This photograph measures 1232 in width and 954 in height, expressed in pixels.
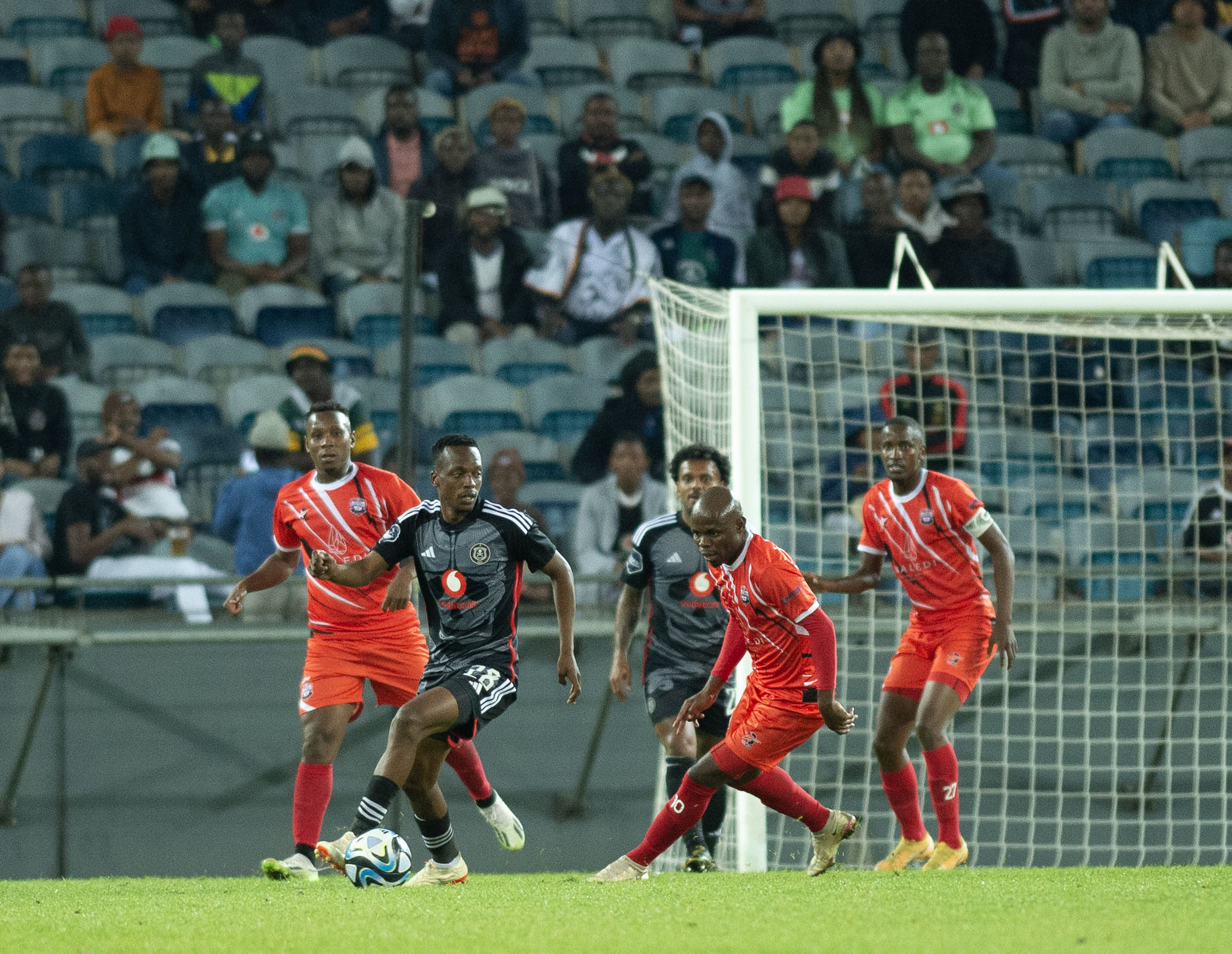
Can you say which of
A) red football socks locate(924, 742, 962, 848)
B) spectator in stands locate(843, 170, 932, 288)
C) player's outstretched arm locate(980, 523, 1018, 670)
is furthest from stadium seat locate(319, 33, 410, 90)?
red football socks locate(924, 742, 962, 848)

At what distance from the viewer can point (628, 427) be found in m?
9.92

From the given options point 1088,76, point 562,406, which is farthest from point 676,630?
point 1088,76

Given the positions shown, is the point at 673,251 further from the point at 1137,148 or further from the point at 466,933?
the point at 466,933

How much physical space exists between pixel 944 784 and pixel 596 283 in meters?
4.81

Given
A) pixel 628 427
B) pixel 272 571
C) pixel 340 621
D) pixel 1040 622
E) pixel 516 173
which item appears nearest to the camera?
pixel 340 621

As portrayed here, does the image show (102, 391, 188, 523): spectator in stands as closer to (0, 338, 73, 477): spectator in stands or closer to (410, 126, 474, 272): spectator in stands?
(0, 338, 73, 477): spectator in stands

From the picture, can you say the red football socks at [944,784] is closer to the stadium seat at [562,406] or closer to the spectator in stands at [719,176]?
the stadium seat at [562,406]

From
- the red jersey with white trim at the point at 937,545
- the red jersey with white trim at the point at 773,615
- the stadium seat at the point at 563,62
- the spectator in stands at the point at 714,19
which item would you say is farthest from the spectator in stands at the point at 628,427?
the spectator in stands at the point at 714,19

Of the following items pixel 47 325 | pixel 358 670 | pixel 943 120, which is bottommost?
pixel 358 670

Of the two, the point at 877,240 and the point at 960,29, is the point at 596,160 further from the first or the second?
the point at 960,29

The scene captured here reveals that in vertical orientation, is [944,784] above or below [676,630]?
below

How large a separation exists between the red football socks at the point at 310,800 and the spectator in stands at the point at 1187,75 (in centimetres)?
1020

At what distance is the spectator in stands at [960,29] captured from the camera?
13672 mm

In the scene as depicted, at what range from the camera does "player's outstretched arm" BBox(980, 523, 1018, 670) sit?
21.6 ft
